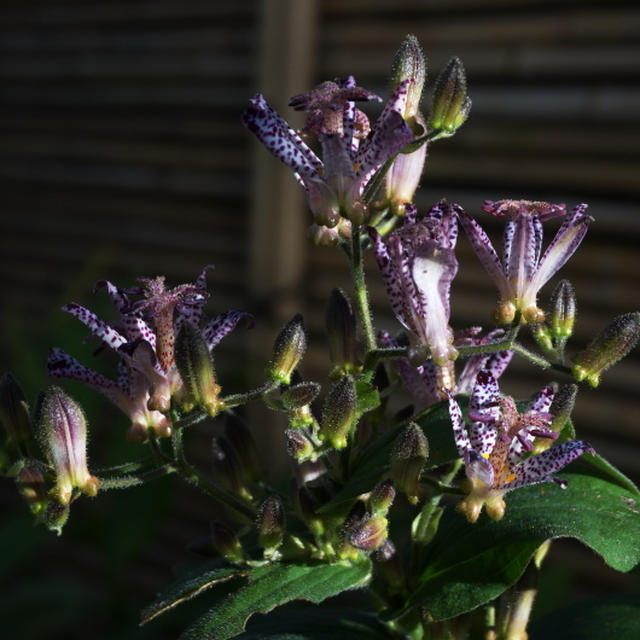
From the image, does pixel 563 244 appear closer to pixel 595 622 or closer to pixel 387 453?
pixel 387 453

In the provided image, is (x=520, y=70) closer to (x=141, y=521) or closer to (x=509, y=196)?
(x=509, y=196)

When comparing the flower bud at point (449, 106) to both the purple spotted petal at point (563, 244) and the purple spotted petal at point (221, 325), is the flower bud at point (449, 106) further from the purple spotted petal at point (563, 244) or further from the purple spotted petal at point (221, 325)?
the purple spotted petal at point (221, 325)

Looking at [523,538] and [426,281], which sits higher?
[426,281]

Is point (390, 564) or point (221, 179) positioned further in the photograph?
point (221, 179)

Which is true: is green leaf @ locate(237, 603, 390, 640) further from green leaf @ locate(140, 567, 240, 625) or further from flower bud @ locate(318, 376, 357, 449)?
flower bud @ locate(318, 376, 357, 449)

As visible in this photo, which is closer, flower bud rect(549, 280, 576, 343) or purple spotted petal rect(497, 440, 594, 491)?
purple spotted petal rect(497, 440, 594, 491)

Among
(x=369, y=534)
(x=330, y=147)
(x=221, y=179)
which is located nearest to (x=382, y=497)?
(x=369, y=534)

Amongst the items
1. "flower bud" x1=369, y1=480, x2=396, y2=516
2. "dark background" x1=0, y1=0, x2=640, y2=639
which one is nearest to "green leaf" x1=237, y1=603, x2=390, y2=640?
"flower bud" x1=369, y1=480, x2=396, y2=516

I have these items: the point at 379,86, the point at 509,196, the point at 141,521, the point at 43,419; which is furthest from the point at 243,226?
the point at 43,419
